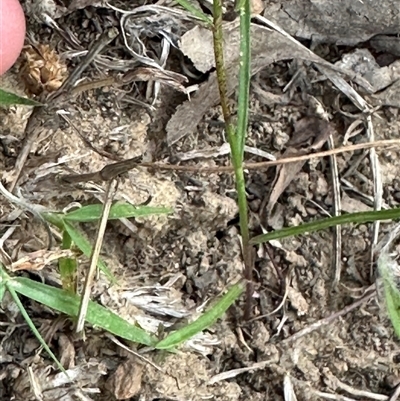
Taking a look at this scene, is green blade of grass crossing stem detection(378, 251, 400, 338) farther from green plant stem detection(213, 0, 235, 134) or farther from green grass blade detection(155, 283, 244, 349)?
green plant stem detection(213, 0, 235, 134)

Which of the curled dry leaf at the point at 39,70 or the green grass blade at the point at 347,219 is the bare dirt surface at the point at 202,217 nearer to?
the curled dry leaf at the point at 39,70

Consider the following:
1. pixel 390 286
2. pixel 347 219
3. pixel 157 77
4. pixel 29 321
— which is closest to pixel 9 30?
pixel 157 77

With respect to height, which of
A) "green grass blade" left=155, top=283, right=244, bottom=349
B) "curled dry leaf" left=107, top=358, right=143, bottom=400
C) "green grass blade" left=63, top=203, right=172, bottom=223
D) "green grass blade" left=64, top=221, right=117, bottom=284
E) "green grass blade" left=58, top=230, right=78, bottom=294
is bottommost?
"curled dry leaf" left=107, top=358, right=143, bottom=400

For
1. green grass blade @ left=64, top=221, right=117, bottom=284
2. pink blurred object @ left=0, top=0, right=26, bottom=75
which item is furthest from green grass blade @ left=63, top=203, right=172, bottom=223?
pink blurred object @ left=0, top=0, right=26, bottom=75

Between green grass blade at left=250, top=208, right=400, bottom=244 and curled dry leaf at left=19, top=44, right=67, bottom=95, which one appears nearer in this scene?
green grass blade at left=250, top=208, right=400, bottom=244

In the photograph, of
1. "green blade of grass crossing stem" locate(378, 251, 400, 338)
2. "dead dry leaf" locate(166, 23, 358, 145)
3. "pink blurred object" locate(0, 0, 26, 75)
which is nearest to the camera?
"pink blurred object" locate(0, 0, 26, 75)

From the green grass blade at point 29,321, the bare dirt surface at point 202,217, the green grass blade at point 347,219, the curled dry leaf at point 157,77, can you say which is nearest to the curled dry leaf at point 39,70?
the bare dirt surface at point 202,217

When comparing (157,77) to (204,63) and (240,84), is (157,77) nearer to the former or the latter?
(204,63)
